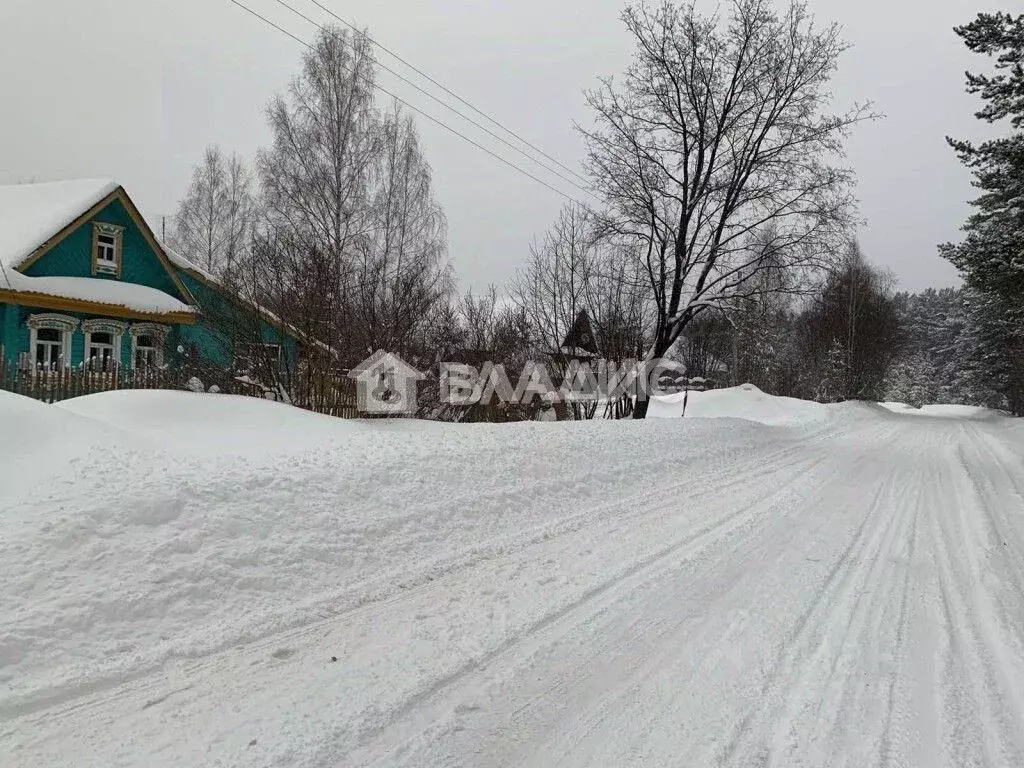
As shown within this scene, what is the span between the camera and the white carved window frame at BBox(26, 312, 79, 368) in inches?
671

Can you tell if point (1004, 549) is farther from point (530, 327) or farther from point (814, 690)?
point (530, 327)

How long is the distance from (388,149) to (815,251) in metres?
15.0

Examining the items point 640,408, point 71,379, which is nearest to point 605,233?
point 640,408

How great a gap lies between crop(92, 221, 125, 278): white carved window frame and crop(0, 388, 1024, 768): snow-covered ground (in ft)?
48.3

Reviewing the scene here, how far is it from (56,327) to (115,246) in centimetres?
354

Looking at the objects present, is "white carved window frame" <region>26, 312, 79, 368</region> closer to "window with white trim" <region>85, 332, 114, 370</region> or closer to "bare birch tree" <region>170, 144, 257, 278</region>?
"window with white trim" <region>85, 332, 114, 370</region>

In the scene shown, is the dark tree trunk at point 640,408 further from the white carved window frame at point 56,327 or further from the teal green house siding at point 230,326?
the white carved window frame at point 56,327

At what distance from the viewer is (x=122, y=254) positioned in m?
19.9

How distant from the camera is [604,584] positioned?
4.59 meters

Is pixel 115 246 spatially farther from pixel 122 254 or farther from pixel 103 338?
pixel 103 338

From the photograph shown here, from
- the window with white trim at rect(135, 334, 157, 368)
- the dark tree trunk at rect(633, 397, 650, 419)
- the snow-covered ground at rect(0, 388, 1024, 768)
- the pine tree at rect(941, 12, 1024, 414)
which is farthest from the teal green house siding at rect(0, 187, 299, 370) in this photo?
the pine tree at rect(941, 12, 1024, 414)

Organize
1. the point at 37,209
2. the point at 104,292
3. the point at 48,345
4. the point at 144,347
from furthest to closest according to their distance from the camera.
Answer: the point at 144,347 → the point at 37,209 → the point at 104,292 → the point at 48,345

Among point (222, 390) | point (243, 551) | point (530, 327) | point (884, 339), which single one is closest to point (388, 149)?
point (530, 327)

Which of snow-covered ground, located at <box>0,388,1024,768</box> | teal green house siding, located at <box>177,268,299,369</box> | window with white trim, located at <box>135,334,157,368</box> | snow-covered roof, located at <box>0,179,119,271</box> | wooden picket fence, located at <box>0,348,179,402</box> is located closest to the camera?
snow-covered ground, located at <box>0,388,1024,768</box>
